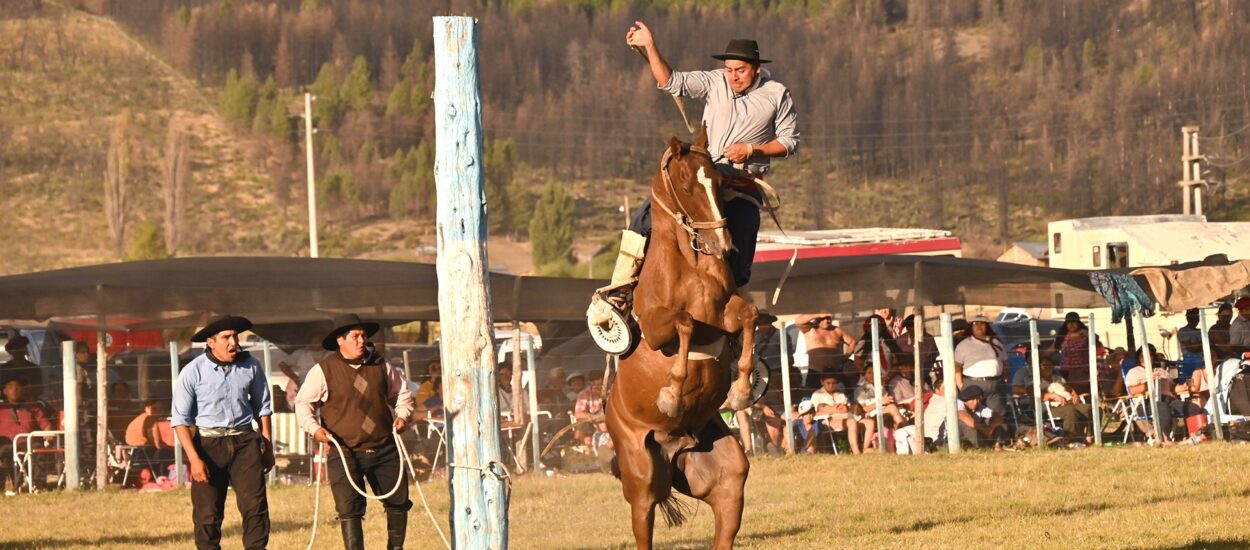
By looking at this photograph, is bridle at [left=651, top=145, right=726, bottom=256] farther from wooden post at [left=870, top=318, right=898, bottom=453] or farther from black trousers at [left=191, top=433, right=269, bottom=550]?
wooden post at [left=870, top=318, right=898, bottom=453]

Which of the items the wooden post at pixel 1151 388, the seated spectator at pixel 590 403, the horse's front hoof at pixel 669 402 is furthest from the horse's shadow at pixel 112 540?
the wooden post at pixel 1151 388

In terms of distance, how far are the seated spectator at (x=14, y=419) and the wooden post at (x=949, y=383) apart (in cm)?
975

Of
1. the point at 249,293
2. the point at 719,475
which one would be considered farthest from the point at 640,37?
the point at 249,293

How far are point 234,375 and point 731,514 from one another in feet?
11.2

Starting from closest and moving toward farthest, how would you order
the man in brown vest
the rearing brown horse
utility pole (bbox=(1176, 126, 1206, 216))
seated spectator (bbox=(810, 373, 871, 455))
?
the rearing brown horse → the man in brown vest → seated spectator (bbox=(810, 373, 871, 455)) → utility pole (bbox=(1176, 126, 1206, 216))

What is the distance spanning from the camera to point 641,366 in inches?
388

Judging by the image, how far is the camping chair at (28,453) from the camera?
58.3 feet

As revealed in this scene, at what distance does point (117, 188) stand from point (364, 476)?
87.5 meters

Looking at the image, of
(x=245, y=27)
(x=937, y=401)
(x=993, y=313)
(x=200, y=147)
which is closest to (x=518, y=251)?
(x=200, y=147)

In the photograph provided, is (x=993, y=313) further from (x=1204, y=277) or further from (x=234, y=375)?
(x=234, y=375)

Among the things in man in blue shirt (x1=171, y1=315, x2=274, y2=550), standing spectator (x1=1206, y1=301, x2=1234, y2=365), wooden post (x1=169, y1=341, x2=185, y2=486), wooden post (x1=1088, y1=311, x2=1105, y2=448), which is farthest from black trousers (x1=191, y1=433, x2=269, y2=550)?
standing spectator (x1=1206, y1=301, x2=1234, y2=365)

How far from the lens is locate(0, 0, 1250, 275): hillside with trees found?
3939 inches

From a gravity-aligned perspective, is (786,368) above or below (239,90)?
below

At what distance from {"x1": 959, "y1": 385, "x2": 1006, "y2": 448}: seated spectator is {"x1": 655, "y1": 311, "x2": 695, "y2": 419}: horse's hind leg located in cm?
1035
